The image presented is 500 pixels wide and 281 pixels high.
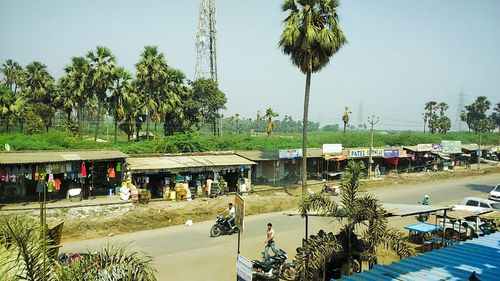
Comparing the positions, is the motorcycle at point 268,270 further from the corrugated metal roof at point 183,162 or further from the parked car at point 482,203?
the parked car at point 482,203

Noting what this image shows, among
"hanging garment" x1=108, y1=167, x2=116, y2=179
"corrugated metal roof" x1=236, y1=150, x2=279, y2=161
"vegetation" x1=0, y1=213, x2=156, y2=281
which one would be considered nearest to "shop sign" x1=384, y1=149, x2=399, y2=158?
"corrugated metal roof" x1=236, y1=150, x2=279, y2=161

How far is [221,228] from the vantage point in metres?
17.3

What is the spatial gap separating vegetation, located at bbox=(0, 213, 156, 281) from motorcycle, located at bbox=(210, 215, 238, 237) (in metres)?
11.5

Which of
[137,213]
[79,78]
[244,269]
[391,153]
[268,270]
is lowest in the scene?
[137,213]

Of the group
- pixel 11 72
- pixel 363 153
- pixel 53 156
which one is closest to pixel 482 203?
pixel 363 153

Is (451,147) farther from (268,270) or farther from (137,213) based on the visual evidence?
(268,270)

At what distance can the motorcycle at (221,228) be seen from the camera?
56.4ft

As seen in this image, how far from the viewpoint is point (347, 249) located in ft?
35.1

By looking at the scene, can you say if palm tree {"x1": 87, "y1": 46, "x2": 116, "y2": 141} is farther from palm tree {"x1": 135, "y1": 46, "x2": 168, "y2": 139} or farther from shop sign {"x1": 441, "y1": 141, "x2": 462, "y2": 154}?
shop sign {"x1": 441, "y1": 141, "x2": 462, "y2": 154}

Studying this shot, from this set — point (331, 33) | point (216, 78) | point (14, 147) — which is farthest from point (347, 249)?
point (216, 78)

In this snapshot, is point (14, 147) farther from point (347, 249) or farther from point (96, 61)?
point (347, 249)

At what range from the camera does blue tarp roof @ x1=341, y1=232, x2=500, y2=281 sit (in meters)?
7.65

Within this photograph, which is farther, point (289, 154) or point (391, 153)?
point (391, 153)

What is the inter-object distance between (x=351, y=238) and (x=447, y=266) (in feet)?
9.20
